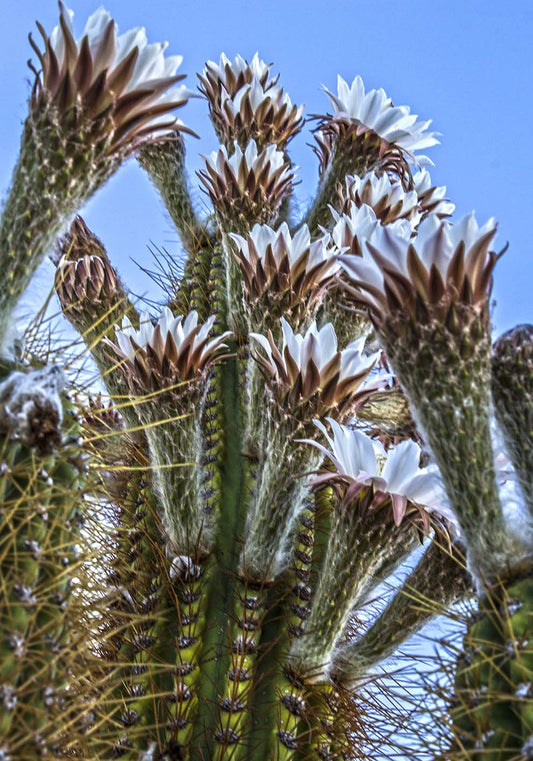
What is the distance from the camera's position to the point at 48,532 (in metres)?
1.63

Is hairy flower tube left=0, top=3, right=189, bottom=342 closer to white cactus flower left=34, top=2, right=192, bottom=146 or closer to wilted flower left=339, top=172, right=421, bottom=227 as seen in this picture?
white cactus flower left=34, top=2, right=192, bottom=146

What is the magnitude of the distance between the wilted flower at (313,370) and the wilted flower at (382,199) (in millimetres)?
834

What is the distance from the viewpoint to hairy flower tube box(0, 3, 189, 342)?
1855 mm

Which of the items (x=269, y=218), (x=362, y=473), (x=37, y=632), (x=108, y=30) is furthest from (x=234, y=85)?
(x=37, y=632)

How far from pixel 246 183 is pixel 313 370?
38.9 inches

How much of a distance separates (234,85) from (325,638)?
2.34 metres

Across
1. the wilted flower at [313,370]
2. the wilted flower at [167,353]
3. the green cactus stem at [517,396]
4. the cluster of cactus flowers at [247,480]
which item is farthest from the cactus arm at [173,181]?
the green cactus stem at [517,396]

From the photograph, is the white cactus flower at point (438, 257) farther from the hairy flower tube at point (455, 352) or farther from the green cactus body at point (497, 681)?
the green cactus body at point (497, 681)

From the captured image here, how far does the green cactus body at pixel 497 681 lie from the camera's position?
1.51 m

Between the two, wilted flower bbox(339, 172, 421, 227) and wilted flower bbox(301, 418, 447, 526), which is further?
wilted flower bbox(339, 172, 421, 227)

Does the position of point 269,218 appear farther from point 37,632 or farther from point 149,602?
point 37,632

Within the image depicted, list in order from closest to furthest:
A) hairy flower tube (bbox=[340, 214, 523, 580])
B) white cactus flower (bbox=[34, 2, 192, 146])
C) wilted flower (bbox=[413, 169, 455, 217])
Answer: hairy flower tube (bbox=[340, 214, 523, 580]), white cactus flower (bbox=[34, 2, 192, 146]), wilted flower (bbox=[413, 169, 455, 217])

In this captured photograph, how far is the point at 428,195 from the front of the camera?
3492 mm

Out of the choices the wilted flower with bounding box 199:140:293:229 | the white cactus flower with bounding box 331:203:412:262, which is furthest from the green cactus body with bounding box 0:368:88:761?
the wilted flower with bounding box 199:140:293:229
